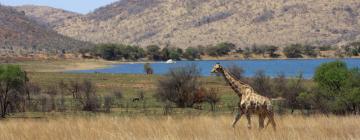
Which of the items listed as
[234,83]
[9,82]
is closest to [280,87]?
[9,82]

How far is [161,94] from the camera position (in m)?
48.6

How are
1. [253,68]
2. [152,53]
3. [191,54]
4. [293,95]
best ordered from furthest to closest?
[191,54] → [152,53] → [253,68] → [293,95]

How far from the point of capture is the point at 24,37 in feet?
523

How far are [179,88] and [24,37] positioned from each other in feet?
388

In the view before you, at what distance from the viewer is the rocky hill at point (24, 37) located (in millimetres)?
149312

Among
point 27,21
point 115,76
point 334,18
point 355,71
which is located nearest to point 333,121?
point 355,71

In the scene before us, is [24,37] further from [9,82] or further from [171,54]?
[9,82]

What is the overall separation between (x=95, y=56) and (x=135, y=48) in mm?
18968

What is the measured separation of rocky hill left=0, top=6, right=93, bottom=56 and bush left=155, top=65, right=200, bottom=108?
94443 mm

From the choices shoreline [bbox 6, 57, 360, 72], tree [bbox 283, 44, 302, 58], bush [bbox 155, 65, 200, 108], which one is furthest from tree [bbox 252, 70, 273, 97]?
tree [bbox 283, 44, 302, 58]

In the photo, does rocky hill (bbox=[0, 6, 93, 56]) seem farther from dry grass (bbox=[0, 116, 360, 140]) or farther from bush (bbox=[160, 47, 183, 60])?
dry grass (bbox=[0, 116, 360, 140])

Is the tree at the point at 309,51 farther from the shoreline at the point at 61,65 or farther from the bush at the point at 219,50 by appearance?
the shoreline at the point at 61,65

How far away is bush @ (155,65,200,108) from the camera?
155ft

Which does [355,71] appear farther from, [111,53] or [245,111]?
[111,53]
